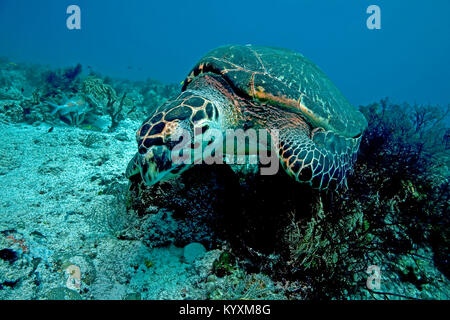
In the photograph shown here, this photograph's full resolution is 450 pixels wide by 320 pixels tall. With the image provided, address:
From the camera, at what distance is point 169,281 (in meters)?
2.09

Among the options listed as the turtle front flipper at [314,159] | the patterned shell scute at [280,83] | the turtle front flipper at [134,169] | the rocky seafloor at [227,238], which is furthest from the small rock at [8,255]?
the patterned shell scute at [280,83]

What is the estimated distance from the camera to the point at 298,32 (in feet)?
427

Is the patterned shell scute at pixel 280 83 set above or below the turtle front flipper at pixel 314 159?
above

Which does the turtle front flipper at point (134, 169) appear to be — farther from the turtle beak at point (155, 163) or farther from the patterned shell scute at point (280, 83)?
the patterned shell scute at point (280, 83)

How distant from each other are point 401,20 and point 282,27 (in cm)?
5926

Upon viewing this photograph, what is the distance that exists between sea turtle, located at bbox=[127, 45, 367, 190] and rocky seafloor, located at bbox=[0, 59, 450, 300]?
35 cm

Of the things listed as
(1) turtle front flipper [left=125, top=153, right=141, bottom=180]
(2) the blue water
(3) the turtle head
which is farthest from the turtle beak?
(2) the blue water

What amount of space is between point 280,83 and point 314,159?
1.30 meters

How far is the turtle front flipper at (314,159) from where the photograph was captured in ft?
7.28

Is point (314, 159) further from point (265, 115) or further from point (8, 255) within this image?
point (8, 255)

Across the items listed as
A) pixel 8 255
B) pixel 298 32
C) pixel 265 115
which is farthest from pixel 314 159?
pixel 298 32

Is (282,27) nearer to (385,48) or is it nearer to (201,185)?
(385,48)

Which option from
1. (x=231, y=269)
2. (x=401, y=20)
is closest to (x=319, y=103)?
(x=231, y=269)

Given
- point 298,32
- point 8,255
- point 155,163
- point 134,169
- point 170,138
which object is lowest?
point 8,255
